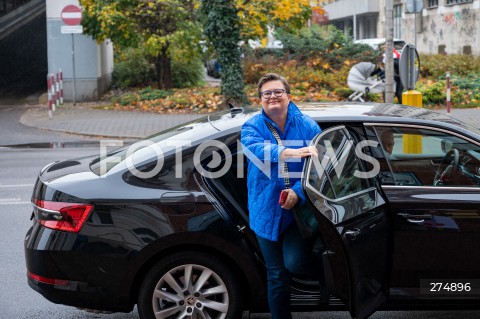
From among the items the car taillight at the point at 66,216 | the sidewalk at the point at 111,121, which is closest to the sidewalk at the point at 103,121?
the sidewalk at the point at 111,121

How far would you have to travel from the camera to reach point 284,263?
4.68 metres

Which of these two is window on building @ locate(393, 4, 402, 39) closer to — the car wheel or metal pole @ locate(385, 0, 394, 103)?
metal pole @ locate(385, 0, 394, 103)

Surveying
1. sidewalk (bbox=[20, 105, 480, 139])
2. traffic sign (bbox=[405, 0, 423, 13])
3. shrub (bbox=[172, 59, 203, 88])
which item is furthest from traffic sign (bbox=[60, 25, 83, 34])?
traffic sign (bbox=[405, 0, 423, 13])

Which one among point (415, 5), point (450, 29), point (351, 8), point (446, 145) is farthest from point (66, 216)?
point (351, 8)

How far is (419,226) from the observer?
4.93m

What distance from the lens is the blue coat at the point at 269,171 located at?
14.9 feet

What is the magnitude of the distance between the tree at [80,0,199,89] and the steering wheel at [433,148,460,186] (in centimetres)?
1826

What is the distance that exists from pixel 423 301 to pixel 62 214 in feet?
7.24

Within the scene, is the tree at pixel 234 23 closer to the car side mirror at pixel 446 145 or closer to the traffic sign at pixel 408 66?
the traffic sign at pixel 408 66

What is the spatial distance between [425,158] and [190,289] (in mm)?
1734

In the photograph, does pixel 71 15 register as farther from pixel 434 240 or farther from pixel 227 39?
pixel 434 240

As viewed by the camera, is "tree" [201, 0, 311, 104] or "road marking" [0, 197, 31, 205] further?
"tree" [201, 0, 311, 104]

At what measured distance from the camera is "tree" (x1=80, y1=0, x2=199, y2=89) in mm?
23719

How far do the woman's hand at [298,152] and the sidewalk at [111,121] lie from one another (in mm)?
12849
